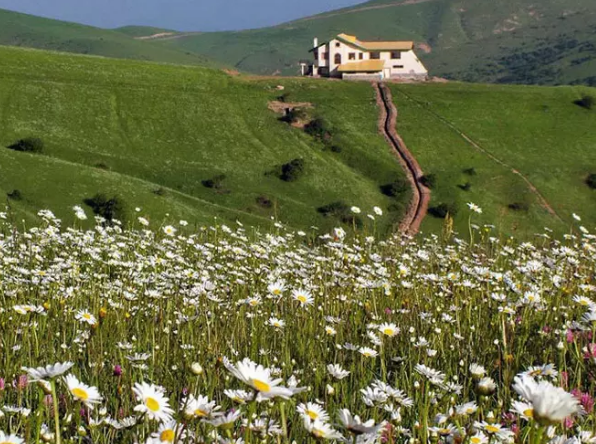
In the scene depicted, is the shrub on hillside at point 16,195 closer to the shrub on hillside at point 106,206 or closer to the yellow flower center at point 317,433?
the shrub on hillside at point 106,206

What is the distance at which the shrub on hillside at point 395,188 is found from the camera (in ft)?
218

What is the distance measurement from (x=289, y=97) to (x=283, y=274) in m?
78.1

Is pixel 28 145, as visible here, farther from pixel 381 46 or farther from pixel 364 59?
pixel 381 46

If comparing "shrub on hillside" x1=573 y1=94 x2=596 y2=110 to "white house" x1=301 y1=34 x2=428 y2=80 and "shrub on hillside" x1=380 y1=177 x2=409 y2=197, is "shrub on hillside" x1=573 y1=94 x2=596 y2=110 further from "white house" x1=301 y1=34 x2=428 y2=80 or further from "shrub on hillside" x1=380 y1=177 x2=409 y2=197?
"shrub on hillside" x1=380 y1=177 x2=409 y2=197

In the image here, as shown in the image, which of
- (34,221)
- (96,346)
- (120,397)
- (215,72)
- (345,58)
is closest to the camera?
(120,397)

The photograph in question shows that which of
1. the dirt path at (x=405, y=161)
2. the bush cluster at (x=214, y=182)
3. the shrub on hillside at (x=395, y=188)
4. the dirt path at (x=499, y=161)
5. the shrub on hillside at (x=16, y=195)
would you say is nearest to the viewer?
the shrub on hillside at (x=16, y=195)

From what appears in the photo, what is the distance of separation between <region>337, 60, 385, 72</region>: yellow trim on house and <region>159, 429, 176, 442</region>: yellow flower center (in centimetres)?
9902

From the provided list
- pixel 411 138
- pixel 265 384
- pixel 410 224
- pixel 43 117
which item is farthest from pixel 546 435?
pixel 411 138

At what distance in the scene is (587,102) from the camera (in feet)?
294

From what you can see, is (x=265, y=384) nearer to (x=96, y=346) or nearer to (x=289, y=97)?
(x=96, y=346)

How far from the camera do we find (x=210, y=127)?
7431 cm

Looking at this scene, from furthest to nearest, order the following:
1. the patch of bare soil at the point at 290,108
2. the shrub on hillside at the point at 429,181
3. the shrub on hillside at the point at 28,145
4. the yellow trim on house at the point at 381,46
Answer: the yellow trim on house at the point at 381,46, the patch of bare soil at the point at 290,108, the shrub on hillside at the point at 429,181, the shrub on hillside at the point at 28,145

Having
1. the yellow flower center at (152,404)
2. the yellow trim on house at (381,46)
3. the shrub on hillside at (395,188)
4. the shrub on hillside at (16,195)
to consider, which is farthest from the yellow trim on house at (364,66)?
the yellow flower center at (152,404)

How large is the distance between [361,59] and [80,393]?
104 metres
